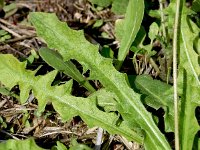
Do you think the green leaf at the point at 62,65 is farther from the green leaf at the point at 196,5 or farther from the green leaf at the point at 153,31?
the green leaf at the point at 196,5

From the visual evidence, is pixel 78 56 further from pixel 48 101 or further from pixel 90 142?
pixel 90 142

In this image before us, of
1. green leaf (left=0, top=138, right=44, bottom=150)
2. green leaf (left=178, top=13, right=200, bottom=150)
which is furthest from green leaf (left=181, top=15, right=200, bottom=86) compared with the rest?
green leaf (left=0, top=138, right=44, bottom=150)

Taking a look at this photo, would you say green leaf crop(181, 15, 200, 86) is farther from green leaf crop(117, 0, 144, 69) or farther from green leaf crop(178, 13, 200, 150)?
green leaf crop(117, 0, 144, 69)

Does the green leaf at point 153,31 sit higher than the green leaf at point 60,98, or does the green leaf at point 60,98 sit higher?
the green leaf at point 153,31

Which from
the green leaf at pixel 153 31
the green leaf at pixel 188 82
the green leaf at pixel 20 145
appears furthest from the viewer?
the green leaf at pixel 153 31

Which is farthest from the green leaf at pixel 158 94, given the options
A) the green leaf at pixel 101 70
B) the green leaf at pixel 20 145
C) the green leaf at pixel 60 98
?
the green leaf at pixel 20 145

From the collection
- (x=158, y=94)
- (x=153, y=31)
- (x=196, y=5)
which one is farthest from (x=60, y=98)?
(x=196, y=5)

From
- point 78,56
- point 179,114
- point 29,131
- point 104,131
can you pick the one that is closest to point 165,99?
point 179,114
